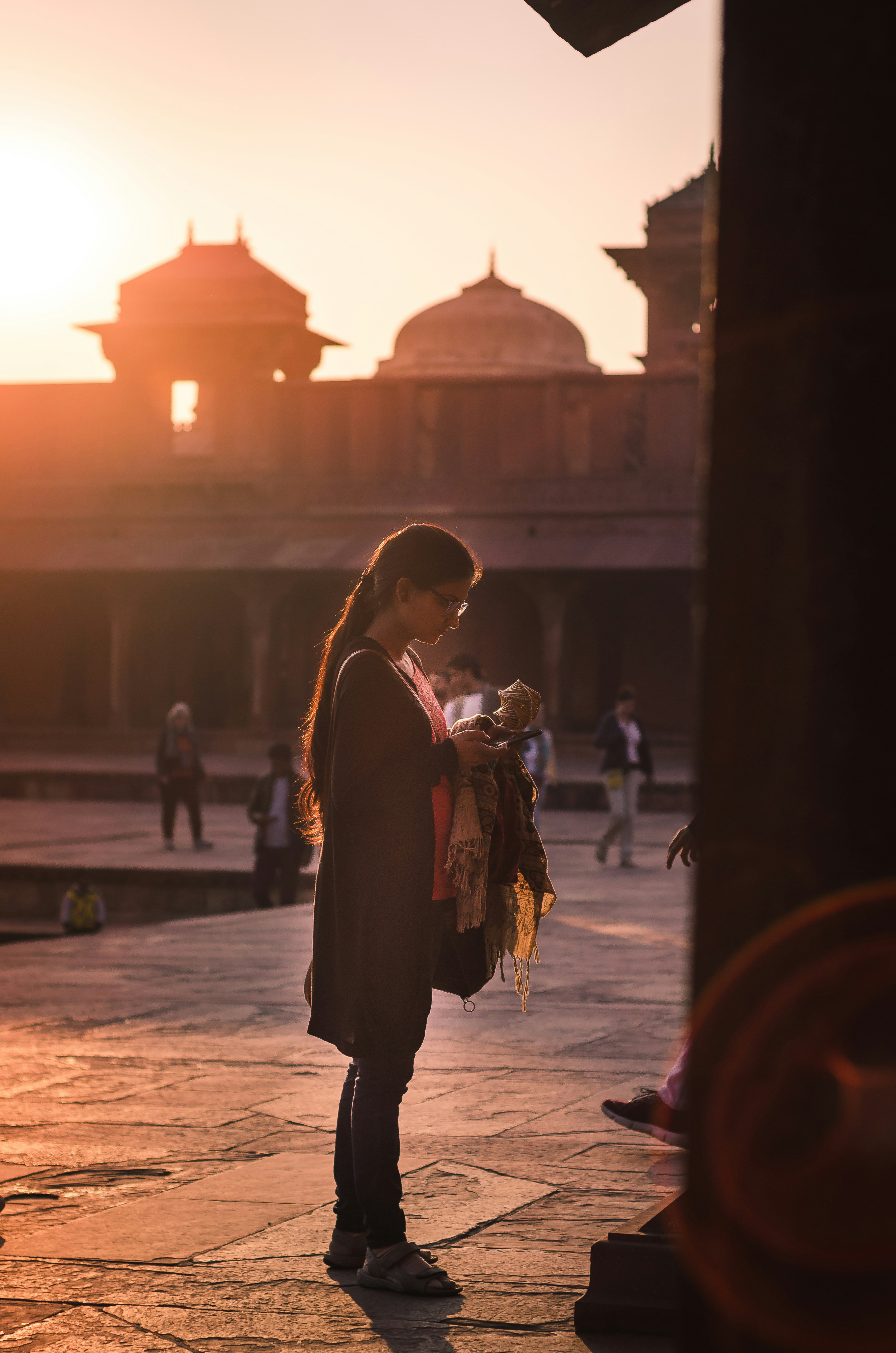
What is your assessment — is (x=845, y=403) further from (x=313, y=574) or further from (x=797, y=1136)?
(x=313, y=574)

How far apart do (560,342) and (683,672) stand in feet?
33.0

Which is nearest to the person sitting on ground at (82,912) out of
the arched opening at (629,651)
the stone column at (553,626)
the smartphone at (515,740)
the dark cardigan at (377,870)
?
the dark cardigan at (377,870)

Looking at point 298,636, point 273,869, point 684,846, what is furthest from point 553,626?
point 684,846

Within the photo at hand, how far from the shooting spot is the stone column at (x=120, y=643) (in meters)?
27.1

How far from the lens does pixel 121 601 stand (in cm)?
2738

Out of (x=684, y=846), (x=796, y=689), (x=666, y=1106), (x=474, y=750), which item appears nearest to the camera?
(x=796, y=689)

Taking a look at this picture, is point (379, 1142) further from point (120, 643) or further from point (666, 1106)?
point (120, 643)

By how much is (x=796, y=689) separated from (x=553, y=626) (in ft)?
78.2

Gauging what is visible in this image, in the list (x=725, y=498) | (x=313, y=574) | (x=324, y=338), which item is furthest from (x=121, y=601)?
(x=725, y=498)

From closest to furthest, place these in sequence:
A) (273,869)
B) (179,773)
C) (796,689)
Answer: (796,689)
(273,869)
(179,773)

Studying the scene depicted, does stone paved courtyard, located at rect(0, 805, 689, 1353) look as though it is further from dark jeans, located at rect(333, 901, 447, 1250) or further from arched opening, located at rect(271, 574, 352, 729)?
arched opening, located at rect(271, 574, 352, 729)

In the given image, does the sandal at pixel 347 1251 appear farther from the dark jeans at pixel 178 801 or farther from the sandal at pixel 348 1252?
the dark jeans at pixel 178 801

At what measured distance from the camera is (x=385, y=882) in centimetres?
306

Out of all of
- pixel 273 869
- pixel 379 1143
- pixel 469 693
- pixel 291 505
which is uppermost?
pixel 291 505
